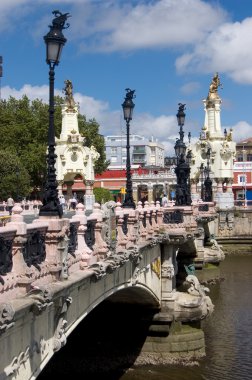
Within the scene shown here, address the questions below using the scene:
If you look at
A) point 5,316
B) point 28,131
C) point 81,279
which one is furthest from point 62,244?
point 28,131

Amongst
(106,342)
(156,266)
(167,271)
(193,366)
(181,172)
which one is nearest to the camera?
(193,366)

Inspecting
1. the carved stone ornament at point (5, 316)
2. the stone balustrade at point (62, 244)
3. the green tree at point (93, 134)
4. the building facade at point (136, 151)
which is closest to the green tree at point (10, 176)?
Result: the green tree at point (93, 134)

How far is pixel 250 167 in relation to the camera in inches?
3014

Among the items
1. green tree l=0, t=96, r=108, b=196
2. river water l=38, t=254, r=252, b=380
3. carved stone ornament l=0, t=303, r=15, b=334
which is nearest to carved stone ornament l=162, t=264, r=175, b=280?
river water l=38, t=254, r=252, b=380

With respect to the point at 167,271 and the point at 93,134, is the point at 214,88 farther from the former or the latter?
the point at 167,271

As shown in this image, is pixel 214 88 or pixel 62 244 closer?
pixel 62 244

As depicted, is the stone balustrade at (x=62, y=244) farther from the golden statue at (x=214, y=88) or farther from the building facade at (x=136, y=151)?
the building facade at (x=136, y=151)

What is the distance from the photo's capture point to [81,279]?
1078cm

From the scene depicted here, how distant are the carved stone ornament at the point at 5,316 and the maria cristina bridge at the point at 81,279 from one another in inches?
0.5

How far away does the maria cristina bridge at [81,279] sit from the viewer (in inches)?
328

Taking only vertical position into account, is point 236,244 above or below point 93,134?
below

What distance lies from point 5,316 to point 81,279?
354 cm

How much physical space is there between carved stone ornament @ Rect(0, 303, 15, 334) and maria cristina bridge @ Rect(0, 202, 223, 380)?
0.01 m

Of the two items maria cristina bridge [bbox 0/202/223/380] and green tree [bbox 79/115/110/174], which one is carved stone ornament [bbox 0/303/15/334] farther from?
green tree [bbox 79/115/110/174]
